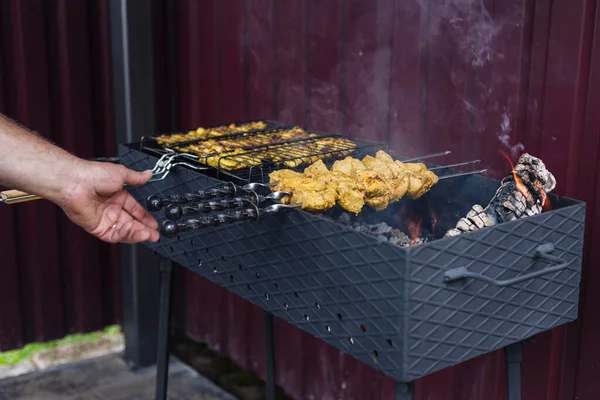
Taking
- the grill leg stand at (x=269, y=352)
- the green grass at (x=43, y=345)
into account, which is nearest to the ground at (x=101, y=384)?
the green grass at (x=43, y=345)

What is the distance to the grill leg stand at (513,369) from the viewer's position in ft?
8.48

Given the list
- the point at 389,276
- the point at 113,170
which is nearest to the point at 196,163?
the point at 113,170

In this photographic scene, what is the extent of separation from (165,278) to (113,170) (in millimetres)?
964

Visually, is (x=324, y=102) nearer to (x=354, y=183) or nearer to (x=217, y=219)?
(x=354, y=183)

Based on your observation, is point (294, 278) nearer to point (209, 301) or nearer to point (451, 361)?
point (451, 361)

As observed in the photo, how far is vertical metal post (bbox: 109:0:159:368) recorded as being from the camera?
15.1ft

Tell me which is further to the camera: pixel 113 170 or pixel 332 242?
pixel 113 170

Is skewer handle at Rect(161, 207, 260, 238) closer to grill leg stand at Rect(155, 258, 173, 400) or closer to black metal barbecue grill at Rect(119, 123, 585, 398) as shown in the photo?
black metal barbecue grill at Rect(119, 123, 585, 398)

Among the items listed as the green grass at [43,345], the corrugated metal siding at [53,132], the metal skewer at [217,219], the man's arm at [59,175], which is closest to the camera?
the metal skewer at [217,219]

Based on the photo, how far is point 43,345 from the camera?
505 cm

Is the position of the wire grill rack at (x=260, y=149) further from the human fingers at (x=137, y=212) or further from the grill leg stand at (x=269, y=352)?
the grill leg stand at (x=269, y=352)

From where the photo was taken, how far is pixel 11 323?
4.93 metres

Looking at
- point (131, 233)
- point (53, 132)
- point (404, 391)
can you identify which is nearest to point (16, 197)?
point (131, 233)

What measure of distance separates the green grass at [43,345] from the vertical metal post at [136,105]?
0.43m
